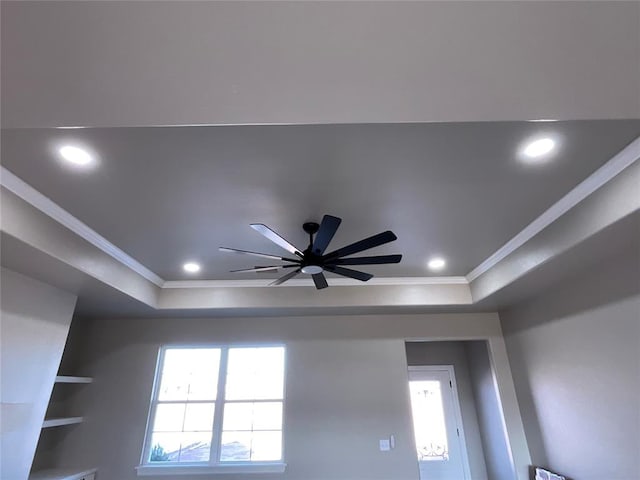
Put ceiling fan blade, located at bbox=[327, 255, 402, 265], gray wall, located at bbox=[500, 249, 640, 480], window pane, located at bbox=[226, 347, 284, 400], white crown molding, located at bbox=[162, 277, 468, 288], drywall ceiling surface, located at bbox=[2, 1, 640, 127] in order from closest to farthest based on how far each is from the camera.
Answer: drywall ceiling surface, located at bbox=[2, 1, 640, 127], ceiling fan blade, located at bbox=[327, 255, 402, 265], gray wall, located at bbox=[500, 249, 640, 480], white crown molding, located at bbox=[162, 277, 468, 288], window pane, located at bbox=[226, 347, 284, 400]

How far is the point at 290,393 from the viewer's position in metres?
4.21

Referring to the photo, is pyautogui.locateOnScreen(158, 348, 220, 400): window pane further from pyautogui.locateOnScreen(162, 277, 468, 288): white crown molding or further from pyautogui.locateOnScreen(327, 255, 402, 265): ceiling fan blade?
pyautogui.locateOnScreen(327, 255, 402, 265): ceiling fan blade

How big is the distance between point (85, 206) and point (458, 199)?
109 inches

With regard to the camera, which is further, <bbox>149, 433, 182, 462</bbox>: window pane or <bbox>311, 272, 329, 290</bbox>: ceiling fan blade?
<bbox>149, 433, 182, 462</bbox>: window pane

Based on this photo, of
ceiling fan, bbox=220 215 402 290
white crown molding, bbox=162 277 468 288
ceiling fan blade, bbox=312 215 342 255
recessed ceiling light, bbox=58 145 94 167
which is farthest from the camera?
white crown molding, bbox=162 277 468 288

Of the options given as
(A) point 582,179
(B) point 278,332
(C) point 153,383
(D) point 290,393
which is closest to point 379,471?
(D) point 290,393

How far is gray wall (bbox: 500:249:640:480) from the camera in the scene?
8.71ft

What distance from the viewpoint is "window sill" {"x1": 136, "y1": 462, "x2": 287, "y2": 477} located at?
387cm

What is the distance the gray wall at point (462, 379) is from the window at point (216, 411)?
270 centimetres

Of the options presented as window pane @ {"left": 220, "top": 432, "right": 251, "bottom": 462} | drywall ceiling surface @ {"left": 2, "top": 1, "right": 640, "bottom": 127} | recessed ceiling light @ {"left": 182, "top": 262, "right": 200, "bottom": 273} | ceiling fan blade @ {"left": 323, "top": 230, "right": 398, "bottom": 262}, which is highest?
recessed ceiling light @ {"left": 182, "top": 262, "right": 200, "bottom": 273}

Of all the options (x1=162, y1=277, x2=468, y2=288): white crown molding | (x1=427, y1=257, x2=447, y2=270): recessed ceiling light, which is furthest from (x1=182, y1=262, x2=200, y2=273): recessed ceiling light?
(x1=427, y1=257, x2=447, y2=270): recessed ceiling light

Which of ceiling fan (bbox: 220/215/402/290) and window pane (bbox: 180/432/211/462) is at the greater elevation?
ceiling fan (bbox: 220/215/402/290)

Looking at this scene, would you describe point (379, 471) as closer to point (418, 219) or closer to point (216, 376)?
point (216, 376)

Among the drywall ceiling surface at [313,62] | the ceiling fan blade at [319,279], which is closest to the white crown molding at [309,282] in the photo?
the ceiling fan blade at [319,279]
